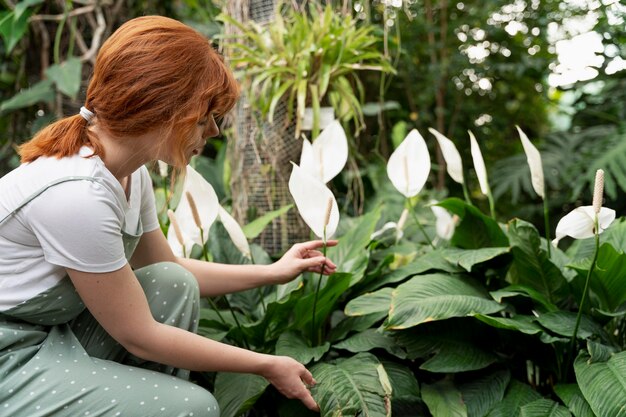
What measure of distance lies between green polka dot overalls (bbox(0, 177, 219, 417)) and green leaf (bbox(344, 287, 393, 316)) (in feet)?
1.44

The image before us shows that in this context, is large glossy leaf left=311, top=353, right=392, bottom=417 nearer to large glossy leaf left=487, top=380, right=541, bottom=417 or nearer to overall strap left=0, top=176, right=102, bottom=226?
large glossy leaf left=487, top=380, right=541, bottom=417

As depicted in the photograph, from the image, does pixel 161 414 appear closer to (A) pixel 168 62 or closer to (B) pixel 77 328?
(B) pixel 77 328

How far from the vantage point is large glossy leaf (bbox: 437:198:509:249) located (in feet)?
5.77

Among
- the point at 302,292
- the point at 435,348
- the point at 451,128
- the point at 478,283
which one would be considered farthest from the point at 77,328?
the point at 451,128

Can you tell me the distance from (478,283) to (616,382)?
0.44m

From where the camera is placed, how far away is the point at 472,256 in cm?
165

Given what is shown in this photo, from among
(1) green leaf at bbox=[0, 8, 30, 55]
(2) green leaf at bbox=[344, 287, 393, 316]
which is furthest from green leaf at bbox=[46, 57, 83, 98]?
(2) green leaf at bbox=[344, 287, 393, 316]

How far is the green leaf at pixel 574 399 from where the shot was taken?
1412 millimetres

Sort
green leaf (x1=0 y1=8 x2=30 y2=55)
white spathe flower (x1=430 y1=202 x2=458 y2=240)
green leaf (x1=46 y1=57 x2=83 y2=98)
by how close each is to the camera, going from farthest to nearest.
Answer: green leaf (x1=0 y1=8 x2=30 y2=55)
green leaf (x1=46 y1=57 x2=83 y2=98)
white spathe flower (x1=430 y1=202 x2=458 y2=240)

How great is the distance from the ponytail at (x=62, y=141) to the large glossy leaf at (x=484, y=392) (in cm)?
95

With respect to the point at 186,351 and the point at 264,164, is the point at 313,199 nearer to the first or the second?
the point at 186,351

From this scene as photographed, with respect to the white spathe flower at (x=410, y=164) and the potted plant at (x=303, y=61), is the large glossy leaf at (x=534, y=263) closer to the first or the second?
the white spathe flower at (x=410, y=164)

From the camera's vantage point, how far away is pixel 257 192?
7.72 ft

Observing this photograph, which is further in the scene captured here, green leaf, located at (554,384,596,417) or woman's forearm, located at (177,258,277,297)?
woman's forearm, located at (177,258,277,297)
